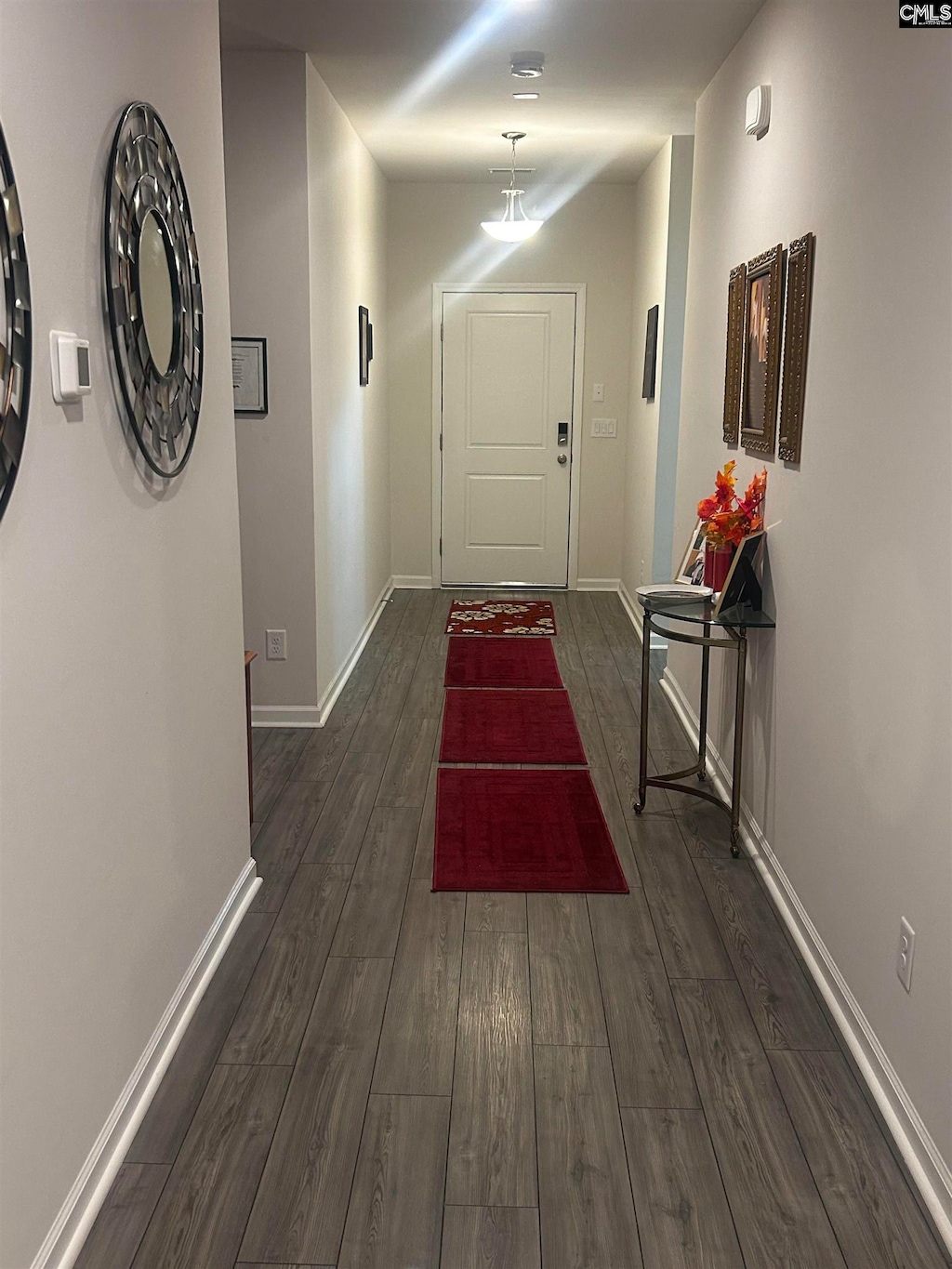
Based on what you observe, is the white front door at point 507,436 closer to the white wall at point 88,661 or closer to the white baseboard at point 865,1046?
the white baseboard at point 865,1046

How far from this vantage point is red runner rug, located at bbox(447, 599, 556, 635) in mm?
6352

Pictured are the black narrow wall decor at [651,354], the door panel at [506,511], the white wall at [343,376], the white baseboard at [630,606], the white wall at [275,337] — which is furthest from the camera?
the door panel at [506,511]

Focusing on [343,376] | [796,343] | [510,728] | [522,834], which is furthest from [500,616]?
[796,343]

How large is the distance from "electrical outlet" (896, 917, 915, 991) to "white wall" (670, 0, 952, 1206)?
29 mm

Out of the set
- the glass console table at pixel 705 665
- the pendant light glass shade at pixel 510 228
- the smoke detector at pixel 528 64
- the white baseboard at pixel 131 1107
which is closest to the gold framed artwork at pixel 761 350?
the glass console table at pixel 705 665

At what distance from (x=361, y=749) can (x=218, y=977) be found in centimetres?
171

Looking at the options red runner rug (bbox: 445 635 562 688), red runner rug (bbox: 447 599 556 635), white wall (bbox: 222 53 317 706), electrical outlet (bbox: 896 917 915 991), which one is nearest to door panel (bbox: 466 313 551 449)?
red runner rug (bbox: 447 599 556 635)

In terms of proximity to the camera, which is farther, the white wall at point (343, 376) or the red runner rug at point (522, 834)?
the white wall at point (343, 376)

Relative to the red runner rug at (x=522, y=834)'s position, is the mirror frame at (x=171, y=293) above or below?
above

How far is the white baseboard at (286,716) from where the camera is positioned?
464cm

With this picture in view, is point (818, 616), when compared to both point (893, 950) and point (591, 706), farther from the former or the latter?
point (591, 706)

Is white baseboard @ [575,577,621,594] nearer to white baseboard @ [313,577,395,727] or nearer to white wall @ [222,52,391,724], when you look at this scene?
white baseboard @ [313,577,395,727]

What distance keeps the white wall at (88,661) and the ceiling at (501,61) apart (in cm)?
117

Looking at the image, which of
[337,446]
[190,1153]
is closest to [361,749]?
[337,446]
